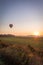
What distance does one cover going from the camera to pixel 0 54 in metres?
8.59

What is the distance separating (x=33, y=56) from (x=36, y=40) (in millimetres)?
934

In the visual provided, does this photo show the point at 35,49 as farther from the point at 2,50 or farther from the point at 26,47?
the point at 2,50

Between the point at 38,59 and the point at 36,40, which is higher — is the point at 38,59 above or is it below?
below

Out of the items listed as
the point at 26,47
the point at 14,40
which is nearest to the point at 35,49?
the point at 26,47

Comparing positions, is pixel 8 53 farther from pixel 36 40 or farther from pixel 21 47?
pixel 36 40

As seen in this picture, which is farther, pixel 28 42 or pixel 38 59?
pixel 28 42

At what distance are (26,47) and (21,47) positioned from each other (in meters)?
0.23

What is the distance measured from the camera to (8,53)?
8625 mm

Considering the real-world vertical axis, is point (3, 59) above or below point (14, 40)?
below

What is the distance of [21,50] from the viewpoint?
8.95m

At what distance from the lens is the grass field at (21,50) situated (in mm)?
8328

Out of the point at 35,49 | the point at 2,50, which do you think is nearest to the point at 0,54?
the point at 2,50

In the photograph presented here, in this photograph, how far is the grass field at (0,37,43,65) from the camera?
27.3 feet

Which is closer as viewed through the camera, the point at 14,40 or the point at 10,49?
the point at 10,49
